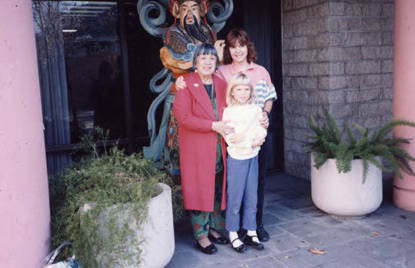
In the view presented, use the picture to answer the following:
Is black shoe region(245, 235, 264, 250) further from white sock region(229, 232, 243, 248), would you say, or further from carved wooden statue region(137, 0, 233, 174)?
carved wooden statue region(137, 0, 233, 174)

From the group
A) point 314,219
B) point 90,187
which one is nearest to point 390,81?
point 314,219

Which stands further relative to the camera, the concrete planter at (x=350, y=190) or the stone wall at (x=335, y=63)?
the stone wall at (x=335, y=63)

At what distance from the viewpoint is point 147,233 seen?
2861 millimetres

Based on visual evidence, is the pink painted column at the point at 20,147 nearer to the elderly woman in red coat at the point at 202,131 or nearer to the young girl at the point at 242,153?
the elderly woman in red coat at the point at 202,131

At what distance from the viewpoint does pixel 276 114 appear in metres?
6.14

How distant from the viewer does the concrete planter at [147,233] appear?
2.72 m

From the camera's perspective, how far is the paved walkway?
3.32 meters

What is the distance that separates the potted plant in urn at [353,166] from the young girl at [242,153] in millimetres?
921

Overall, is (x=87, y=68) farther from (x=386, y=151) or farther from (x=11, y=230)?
(x=386, y=151)

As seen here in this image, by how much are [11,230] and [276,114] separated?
4430 millimetres

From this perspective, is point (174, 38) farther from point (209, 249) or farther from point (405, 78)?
point (405, 78)

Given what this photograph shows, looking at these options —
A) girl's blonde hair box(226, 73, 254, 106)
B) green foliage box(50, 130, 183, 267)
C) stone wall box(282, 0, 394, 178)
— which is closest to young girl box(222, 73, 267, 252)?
girl's blonde hair box(226, 73, 254, 106)

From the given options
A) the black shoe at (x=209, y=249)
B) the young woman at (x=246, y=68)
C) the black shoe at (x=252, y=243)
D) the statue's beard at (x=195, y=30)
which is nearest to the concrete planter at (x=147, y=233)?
the black shoe at (x=209, y=249)

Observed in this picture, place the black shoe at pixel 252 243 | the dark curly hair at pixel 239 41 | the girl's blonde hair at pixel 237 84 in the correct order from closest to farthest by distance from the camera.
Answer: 1. the girl's blonde hair at pixel 237 84
2. the dark curly hair at pixel 239 41
3. the black shoe at pixel 252 243
